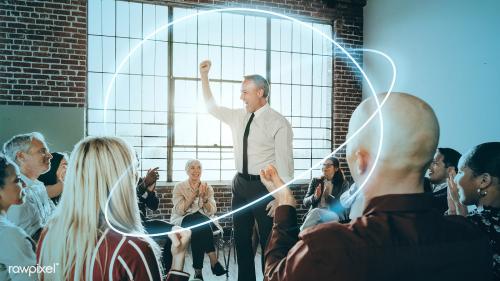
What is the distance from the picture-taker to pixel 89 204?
54.1 inches

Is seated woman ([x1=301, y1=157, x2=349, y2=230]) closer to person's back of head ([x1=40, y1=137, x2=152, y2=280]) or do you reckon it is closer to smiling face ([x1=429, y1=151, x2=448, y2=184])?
smiling face ([x1=429, y1=151, x2=448, y2=184])

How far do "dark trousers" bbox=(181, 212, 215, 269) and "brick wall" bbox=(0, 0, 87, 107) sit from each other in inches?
95.1

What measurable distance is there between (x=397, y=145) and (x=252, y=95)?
2218 millimetres

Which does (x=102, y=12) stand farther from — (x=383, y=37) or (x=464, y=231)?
(x=464, y=231)

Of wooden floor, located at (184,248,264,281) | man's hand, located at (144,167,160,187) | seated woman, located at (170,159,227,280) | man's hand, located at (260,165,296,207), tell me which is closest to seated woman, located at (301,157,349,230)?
wooden floor, located at (184,248,264,281)

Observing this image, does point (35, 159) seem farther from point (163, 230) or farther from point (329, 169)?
point (329, 169)

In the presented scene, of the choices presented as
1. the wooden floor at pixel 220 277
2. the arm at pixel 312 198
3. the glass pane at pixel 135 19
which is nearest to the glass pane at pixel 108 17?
the glass pane at pixel 135 19

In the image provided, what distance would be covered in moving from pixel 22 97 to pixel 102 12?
1591 mm

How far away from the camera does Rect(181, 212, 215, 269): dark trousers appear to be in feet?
12.9

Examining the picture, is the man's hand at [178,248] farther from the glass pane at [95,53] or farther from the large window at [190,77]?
the glass pane at [95,53]

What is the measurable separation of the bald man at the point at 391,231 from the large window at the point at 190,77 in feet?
15.9

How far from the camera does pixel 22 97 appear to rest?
5000mm

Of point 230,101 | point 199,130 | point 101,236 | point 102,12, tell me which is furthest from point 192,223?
point 102,12

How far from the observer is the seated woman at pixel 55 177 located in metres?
3.37
